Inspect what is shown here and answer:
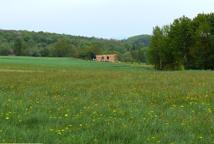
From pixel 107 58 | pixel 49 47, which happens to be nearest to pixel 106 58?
pixel 107 58

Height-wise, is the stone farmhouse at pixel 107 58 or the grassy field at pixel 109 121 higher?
the stone farmhouse at pixel 107 58

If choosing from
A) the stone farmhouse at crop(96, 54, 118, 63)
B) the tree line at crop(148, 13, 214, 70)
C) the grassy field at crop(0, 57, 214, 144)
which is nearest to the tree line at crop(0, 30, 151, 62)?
the stone farmhouse at crop(96, 54, 118, 63)

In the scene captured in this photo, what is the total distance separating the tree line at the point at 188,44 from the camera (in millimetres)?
76438

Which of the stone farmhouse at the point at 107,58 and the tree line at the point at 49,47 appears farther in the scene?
the tree line at the point at 49,47

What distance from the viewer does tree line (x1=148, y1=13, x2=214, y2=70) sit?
251 ft

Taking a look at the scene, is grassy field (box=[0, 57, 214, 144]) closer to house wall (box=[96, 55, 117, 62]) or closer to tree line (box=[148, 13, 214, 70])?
tree line (box=[148, 13, 214, 70])

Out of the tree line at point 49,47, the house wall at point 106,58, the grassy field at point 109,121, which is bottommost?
the grassy field at point 109,121

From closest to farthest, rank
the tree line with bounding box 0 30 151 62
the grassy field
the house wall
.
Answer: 1. the grassy field
2. the house wall
3. the tree line with bounding box 0 30 151 62

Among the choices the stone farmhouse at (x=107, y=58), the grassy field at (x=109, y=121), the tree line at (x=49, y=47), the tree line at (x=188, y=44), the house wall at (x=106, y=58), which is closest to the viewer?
the grassy field at (x=109, y=121)

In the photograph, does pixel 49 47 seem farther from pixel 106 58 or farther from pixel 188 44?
pixel 188 44

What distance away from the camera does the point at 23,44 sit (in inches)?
6575

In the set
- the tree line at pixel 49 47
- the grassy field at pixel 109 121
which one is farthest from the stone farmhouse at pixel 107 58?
the grassy field at pixel 109 121

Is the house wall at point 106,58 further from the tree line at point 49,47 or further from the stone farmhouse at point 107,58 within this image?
the tree line at point 49,47

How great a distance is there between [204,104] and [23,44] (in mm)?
155804
